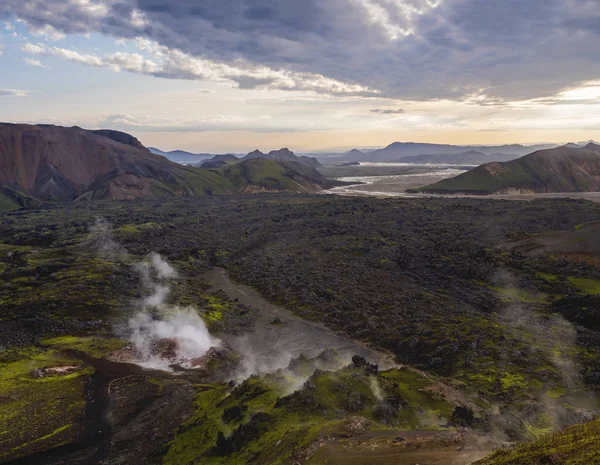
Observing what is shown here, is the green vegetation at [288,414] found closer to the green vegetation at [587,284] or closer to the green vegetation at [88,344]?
the green vegetation at [88,344]

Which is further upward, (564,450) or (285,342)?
(564,450)

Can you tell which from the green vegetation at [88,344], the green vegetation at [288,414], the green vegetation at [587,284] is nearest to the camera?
the green vegetation at [288,414]

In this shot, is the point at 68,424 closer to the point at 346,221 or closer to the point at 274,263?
the point at 274,263

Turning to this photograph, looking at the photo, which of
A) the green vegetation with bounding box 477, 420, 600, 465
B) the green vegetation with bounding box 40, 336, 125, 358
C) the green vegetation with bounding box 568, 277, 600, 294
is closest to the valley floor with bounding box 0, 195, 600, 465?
the green vegetation with bounding box 477, 420, 600, 465

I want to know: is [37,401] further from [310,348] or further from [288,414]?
[310,348]

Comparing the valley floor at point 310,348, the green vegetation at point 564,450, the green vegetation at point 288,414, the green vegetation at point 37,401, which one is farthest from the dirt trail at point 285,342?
the green vegetation at point 564,450

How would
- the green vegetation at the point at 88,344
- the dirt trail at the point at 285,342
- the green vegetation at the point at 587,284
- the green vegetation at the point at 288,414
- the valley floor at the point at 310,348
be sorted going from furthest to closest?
the green vegetation at the point at 587,284, the dirt trail at the point at 285,342, the green vegetation at the point at 88,344, the valley floor at the point at 310,348, the green vegetation at the point at 288,414

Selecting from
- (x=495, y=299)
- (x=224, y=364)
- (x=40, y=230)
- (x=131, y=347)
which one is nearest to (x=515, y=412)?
(x=224, y=364)

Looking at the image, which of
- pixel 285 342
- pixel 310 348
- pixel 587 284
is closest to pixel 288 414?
pixel 310 348
